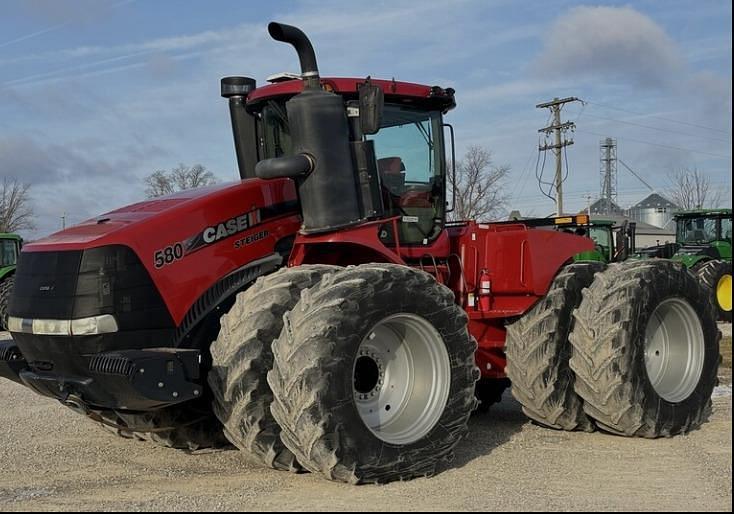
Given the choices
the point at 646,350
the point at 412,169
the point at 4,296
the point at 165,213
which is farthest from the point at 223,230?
the point at 4,296

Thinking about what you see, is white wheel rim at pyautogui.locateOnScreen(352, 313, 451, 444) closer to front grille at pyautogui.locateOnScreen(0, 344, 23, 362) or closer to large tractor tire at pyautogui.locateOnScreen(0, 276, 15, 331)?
front grille at pyautogui.locateOnScreen(0, 344, 23, 362)

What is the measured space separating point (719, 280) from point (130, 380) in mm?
16729

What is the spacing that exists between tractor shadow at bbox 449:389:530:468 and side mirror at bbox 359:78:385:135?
2.51 m

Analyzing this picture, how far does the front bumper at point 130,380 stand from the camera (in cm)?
499

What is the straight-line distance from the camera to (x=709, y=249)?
20.0 m

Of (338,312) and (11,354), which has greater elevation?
(338,312)

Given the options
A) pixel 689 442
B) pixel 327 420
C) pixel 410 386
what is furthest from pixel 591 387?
pixel 327 420

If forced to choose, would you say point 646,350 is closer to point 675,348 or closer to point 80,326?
point 675,348

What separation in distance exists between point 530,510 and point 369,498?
953 mm

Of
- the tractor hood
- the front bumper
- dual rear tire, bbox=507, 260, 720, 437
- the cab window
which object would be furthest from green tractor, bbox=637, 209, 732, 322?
the front bumper

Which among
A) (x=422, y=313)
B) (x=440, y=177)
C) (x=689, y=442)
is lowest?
(x=689, y=442)

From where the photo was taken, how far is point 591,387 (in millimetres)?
6723

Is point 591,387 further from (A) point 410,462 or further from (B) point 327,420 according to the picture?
(B) point 327,420

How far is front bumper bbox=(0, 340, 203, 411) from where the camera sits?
499 centimetres
